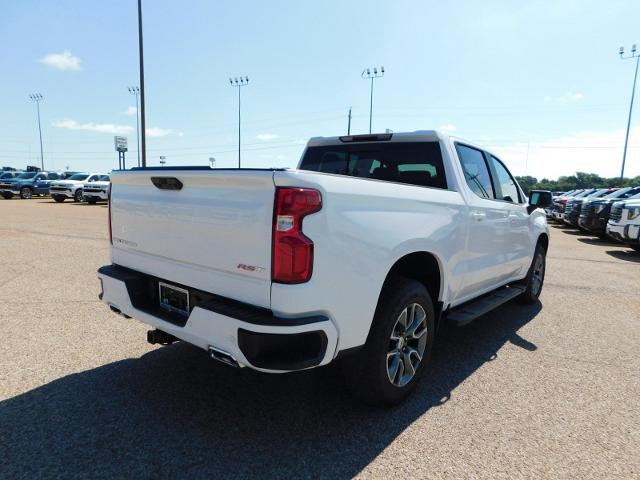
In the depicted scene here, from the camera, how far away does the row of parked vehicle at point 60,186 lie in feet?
83.3

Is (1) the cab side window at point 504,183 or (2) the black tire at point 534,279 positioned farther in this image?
(2) the black tire at point 534,279

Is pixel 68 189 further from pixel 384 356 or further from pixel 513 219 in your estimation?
pixel 384 356

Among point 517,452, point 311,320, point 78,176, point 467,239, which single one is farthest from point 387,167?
point 78,176

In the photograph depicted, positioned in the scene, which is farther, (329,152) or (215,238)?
(329,152)

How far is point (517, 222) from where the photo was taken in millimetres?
4656

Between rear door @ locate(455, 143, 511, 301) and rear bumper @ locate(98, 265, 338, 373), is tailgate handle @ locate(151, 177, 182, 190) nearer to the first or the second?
rear bumper @ locate(98, 265, 338, 373)

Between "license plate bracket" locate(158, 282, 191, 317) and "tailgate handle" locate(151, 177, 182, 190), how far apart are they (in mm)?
609

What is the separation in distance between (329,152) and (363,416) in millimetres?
2462

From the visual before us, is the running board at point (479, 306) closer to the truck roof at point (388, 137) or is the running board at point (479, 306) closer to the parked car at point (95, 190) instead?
the truck roof at point (388, 137)

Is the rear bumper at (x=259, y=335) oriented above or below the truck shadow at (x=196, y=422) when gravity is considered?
above

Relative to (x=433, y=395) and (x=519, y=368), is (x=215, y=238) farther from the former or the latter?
(x=519, y=368)

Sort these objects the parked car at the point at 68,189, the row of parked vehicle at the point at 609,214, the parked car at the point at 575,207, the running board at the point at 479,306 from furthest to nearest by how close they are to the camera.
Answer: the parked car at the point at 68,189, the parked car at the point at 575,207, the row of parked vehicle at the point at 609,214, the running board at the point at 479,306

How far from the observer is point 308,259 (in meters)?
2.11

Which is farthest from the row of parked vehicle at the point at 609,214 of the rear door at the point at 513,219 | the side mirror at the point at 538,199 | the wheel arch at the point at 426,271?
the wheel arch at the point at 426,271
